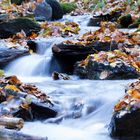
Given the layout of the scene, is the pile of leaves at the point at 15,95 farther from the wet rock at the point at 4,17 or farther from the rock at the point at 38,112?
the wet rock at the point at 4,17

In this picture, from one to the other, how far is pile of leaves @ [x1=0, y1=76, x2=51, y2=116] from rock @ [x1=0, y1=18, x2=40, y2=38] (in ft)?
18.3

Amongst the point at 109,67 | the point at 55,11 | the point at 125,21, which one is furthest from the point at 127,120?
the point at 55,11

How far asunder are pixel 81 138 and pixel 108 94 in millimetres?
1742

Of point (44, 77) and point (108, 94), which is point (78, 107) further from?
point (44, 77)

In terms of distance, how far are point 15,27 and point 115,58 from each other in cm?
480

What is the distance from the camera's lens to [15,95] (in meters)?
6.54

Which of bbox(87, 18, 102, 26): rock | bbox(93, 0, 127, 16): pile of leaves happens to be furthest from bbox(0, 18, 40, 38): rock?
bbox(93, 0, 127, 16): pile of leaves

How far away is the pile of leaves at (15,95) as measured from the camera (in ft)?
20.5

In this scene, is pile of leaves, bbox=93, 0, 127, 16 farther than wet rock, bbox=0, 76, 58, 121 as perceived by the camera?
Yes

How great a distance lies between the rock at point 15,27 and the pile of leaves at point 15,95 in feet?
18.3

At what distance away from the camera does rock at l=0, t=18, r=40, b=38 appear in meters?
12.7

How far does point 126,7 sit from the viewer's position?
15.0 m

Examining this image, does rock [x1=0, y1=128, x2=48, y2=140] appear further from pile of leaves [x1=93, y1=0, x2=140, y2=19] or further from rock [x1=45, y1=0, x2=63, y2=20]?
rock [x1=45, y1=0, x2=63, y2=20]

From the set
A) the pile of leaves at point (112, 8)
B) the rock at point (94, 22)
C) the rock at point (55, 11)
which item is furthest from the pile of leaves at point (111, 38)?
the rock at point (55, 11)
